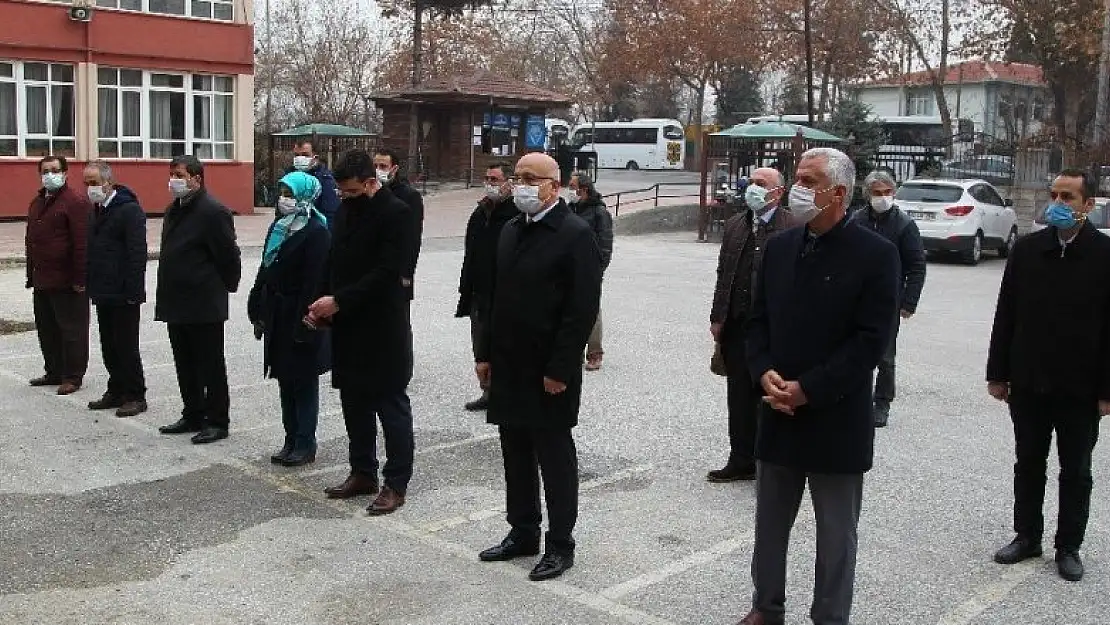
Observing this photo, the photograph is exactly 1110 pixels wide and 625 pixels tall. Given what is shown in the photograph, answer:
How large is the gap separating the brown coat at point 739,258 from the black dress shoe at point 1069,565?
6.62 ft

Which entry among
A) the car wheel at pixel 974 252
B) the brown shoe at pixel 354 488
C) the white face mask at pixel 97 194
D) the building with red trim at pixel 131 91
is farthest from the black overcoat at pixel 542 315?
the building with red trim at pixel 131 91

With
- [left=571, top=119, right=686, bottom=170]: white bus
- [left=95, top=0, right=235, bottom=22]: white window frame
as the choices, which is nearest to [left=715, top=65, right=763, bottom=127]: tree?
[left=571, top=119, right=686, bottom=170]: white bus

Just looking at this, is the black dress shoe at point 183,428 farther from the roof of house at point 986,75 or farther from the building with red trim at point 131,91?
the roof of house at point 986,75

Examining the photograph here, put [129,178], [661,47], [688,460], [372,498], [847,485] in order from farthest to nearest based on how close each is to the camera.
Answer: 1. [661,47]
2. [129,178]
3. [688,460]
4. [372,498]
5. [847,485]

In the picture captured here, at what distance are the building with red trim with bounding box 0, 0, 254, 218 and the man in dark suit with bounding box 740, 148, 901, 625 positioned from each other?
78.5 feet

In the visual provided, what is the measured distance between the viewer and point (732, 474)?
6875mm

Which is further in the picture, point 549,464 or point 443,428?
point 443,428

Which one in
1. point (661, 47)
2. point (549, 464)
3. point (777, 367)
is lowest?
point (549, 464)

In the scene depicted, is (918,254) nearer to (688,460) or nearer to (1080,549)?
(688,460)

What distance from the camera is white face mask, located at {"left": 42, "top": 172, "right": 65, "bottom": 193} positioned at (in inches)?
352

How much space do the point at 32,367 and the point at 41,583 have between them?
5.47m

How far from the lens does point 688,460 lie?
7.37 meters

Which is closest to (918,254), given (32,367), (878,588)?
(878,588)

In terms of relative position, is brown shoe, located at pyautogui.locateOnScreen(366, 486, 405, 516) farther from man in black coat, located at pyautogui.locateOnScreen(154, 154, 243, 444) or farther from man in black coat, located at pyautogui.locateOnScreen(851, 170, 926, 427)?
man in black coat, located at pyautogui.locateOnScreen(851, 170, 926, 427)
